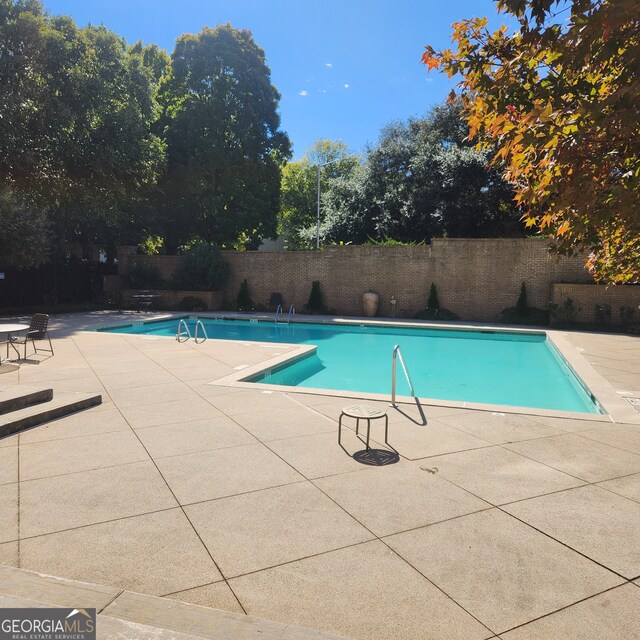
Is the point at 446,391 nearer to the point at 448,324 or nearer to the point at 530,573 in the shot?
the point at 530,573

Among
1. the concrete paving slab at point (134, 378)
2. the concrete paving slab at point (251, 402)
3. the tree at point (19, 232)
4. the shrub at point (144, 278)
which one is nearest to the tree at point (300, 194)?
the shrub at point (144, 278)

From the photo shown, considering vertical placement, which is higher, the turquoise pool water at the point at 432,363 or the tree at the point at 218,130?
the tree at the point at 218,130

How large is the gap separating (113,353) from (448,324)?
11566 millimetres

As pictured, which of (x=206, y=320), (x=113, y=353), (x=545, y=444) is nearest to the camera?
(x=545, y=444)

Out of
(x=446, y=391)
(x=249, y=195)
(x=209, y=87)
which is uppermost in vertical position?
(x=209, y=87)

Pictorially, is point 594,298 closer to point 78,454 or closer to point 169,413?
point 169,413

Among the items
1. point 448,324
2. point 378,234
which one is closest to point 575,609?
point 448,324

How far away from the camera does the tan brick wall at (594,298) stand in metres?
16.1

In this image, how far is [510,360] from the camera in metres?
12.5

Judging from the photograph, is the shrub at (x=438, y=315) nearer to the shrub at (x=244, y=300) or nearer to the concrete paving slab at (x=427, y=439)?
the shrub at (x=244, y=300)

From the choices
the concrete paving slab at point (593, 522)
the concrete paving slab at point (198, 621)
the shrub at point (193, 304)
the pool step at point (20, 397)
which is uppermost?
the shrub at point (193, 304)

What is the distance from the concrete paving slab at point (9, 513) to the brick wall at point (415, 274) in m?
17.4

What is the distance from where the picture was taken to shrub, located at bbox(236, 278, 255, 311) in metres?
22.4

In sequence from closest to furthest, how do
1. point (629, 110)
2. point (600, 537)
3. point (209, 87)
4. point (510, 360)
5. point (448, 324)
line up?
point (629, 110) < point (600, 537) < point (510, 360) < point (448, 324) < point (209, 87)
